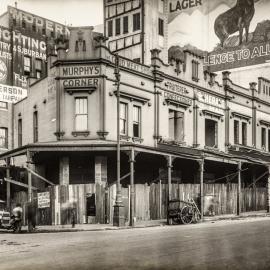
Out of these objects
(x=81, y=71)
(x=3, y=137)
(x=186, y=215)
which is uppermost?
(x=81, y=71)

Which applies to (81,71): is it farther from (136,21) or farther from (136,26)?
(136,26)

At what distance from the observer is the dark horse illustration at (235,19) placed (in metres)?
13.1

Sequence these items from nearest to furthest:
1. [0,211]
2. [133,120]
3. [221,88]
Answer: [0,211] < [133,120] < [221,88]

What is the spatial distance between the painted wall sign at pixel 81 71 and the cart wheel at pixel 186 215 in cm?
740

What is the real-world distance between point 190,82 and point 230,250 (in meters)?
19.2

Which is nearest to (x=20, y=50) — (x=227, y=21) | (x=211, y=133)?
(x=211, y=133)

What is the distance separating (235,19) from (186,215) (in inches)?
455

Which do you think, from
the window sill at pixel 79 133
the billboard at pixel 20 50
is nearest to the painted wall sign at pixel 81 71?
the window sill at pixel 79 133

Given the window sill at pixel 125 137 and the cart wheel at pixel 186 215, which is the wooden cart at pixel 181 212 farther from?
the window sill at pixel 125 137

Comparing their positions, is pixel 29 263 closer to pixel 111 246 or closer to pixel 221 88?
pixel 111 246

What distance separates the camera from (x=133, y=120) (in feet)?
89.1

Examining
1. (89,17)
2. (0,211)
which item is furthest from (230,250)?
(0,211)

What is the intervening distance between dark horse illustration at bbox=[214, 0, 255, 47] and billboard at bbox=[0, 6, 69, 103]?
22.2 metres

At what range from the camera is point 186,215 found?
2348 centimetres
